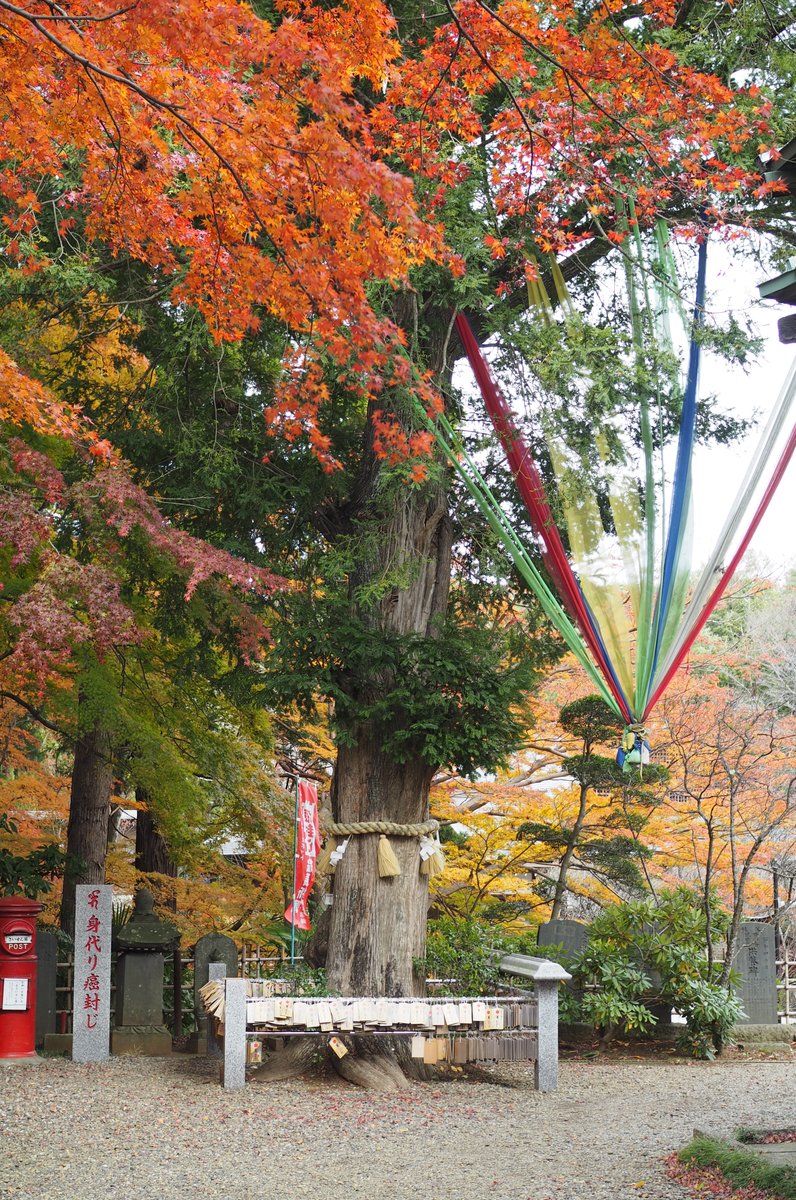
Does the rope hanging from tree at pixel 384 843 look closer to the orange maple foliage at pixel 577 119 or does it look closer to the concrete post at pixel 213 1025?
the concrete post at pixel 213 1025

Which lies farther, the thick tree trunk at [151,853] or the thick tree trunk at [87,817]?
the thick tree trunk at [151,853]

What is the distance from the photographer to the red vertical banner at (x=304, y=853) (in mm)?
9016

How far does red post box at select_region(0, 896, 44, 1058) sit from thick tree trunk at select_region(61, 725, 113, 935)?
104 inches

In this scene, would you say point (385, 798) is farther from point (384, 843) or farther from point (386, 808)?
point (384, 843)

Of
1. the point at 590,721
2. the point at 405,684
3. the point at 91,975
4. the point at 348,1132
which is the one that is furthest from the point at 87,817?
the point at 348,1132

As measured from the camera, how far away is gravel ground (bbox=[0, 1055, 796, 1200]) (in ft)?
18.2

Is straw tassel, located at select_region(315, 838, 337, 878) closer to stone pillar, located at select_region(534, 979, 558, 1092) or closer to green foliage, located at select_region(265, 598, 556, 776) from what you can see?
green foliage, located at select_region(265, 598, 556, 776)

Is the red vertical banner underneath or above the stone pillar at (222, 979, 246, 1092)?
above

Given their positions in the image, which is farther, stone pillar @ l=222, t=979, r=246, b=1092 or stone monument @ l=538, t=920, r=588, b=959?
stone monument @ l=538, t=920, r=588, b=959

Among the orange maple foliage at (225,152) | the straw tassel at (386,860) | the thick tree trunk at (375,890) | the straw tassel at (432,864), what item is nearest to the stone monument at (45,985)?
the thick tree trunk at (375,890)

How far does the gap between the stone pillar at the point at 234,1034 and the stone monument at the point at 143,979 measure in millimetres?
2897

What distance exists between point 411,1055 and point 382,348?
5.53m

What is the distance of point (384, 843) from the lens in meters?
9.24

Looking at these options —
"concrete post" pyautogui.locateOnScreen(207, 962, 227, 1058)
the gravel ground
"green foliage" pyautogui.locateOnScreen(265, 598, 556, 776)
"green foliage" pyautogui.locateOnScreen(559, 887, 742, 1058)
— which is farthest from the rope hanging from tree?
"green foliage" pyautogui.locateOnScreen(559, 887, 742, 1058)
